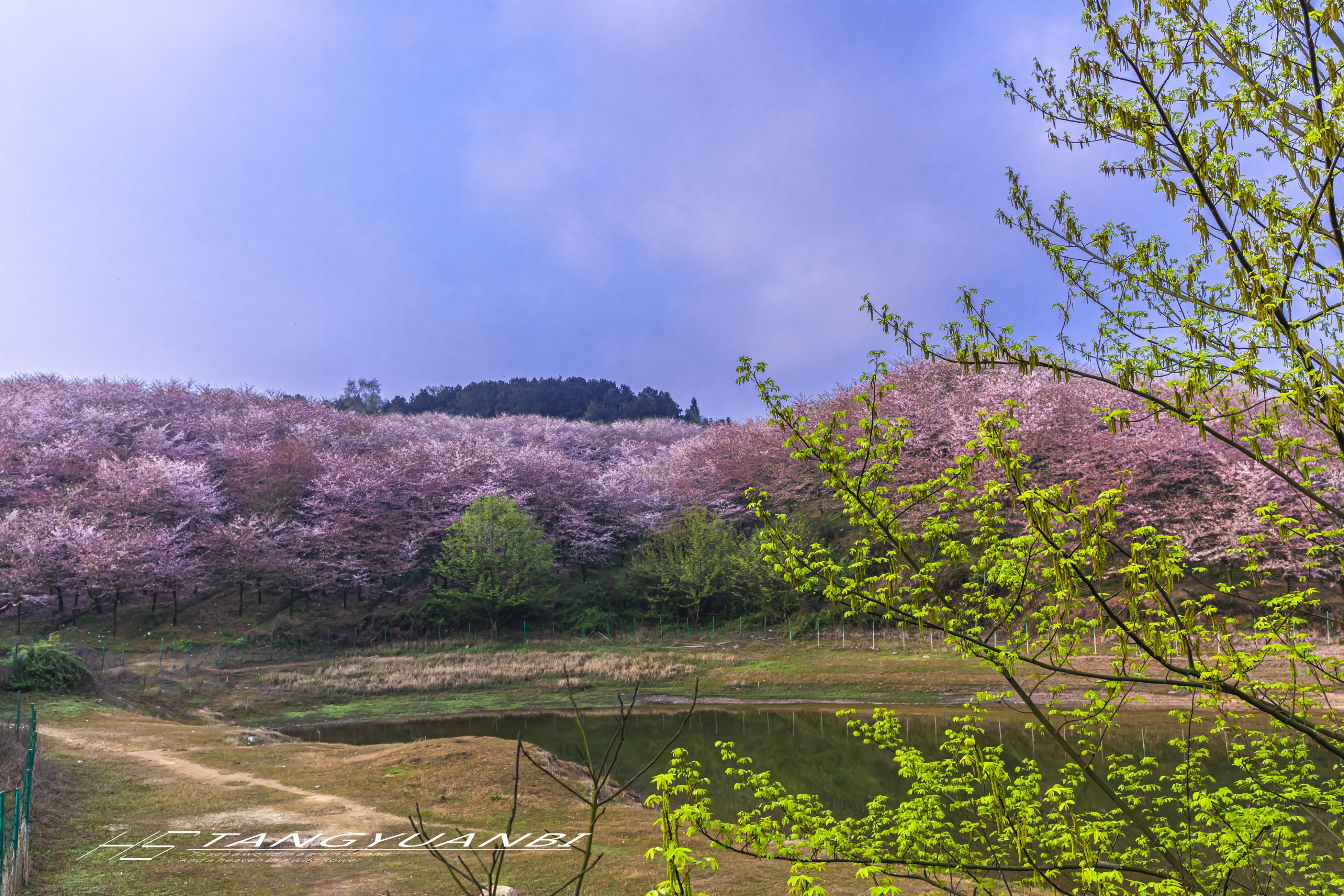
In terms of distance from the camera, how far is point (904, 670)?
76.7ft

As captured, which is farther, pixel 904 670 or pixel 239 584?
pixel 239 584

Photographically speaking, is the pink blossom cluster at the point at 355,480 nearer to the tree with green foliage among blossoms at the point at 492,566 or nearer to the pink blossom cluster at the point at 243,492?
the pink blossom cluster at the point at 243,492

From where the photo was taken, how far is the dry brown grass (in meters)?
25.0

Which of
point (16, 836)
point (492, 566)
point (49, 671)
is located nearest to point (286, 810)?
point (16, 836)

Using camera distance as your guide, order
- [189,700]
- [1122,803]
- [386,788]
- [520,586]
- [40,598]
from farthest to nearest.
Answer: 1. [520,586]
2. [40,598]
3. [189,700]
4. [386,788]
5. [1122,803]

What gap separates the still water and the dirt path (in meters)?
2.93

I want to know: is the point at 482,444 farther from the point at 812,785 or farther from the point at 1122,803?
the point at 1122,803

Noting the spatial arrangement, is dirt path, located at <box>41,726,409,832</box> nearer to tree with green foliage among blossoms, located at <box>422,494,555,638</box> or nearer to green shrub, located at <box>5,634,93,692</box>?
green shrub, located at <box>5,634,93,692</box>

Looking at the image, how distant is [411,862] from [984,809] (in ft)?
23.0

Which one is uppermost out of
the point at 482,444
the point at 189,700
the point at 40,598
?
the point at 482,444

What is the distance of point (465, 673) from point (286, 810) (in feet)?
51.6

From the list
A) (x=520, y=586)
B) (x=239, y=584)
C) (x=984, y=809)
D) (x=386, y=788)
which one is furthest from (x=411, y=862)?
(x=239, y=584)

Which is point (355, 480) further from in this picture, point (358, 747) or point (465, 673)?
point (358, 747)

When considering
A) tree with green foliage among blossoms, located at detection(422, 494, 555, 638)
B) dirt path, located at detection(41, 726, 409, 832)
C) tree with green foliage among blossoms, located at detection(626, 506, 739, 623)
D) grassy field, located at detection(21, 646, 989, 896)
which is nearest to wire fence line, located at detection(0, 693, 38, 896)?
grassy field, located at detection(21, 646, 989, 896)
